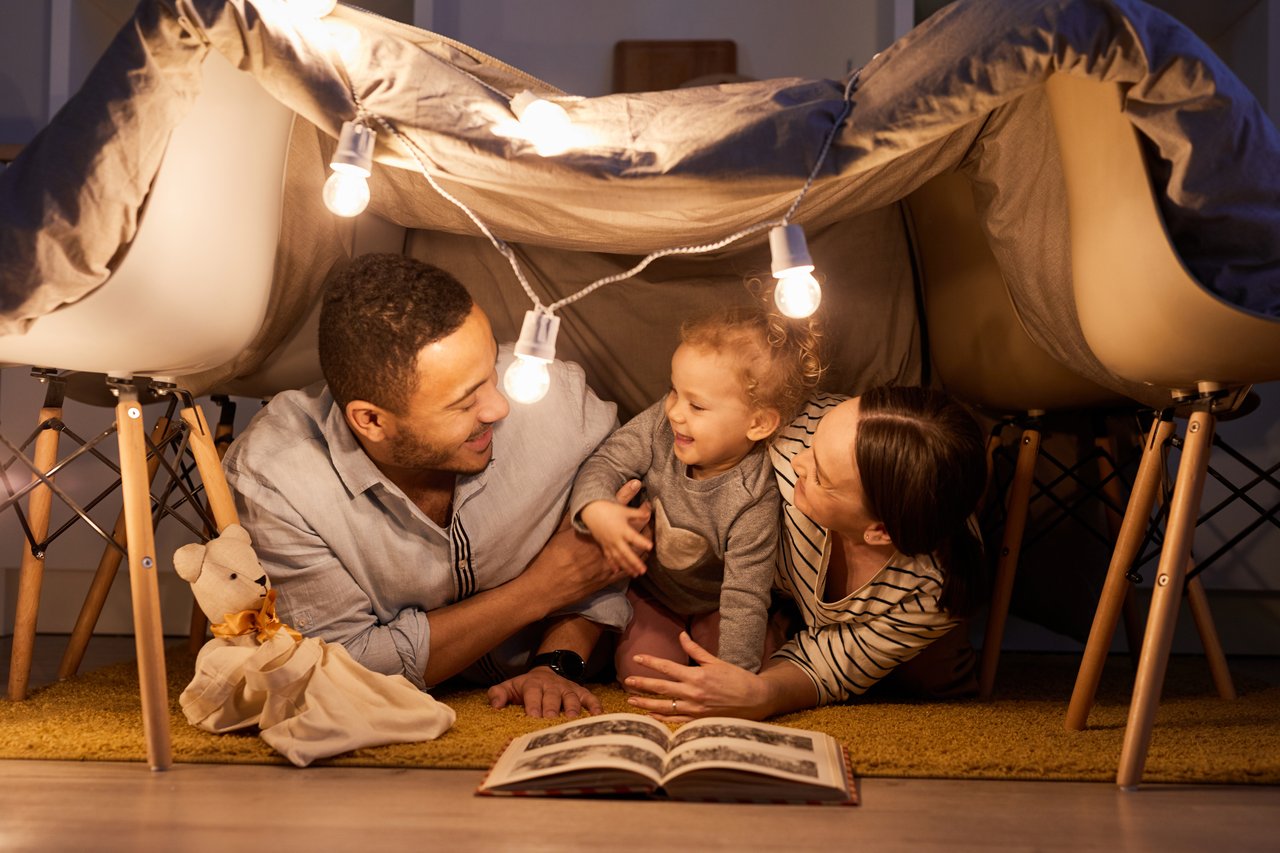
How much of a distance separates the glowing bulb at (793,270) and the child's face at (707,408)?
33 cm

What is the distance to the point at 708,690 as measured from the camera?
1.23 m

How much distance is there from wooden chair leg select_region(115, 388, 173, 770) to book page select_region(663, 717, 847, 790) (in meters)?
0.50

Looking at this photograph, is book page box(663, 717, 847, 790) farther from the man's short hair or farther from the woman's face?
the man's short hair

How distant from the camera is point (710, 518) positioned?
143cm

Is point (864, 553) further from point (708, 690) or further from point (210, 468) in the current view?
point (210, 468)

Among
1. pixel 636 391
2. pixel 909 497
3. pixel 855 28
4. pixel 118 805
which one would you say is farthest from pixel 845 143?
pixel 855 28

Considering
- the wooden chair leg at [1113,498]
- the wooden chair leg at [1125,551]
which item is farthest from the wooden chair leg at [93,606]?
the wooden chair leg at [1113,498]

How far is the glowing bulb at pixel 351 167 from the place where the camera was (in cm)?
100

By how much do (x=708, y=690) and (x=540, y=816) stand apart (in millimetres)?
335

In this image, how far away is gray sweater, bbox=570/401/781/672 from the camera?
1382 mm

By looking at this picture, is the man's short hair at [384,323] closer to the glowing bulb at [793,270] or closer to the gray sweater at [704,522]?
the gray sweater at [704,522]

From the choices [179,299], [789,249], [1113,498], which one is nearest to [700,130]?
[789,249]

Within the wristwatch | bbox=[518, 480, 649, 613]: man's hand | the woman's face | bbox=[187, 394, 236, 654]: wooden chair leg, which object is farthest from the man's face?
bbox=[187, 394, 236, 654]: wooden chair leg

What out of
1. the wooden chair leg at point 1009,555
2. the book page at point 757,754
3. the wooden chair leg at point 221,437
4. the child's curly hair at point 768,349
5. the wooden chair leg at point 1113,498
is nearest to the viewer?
the book page at point 757,754
